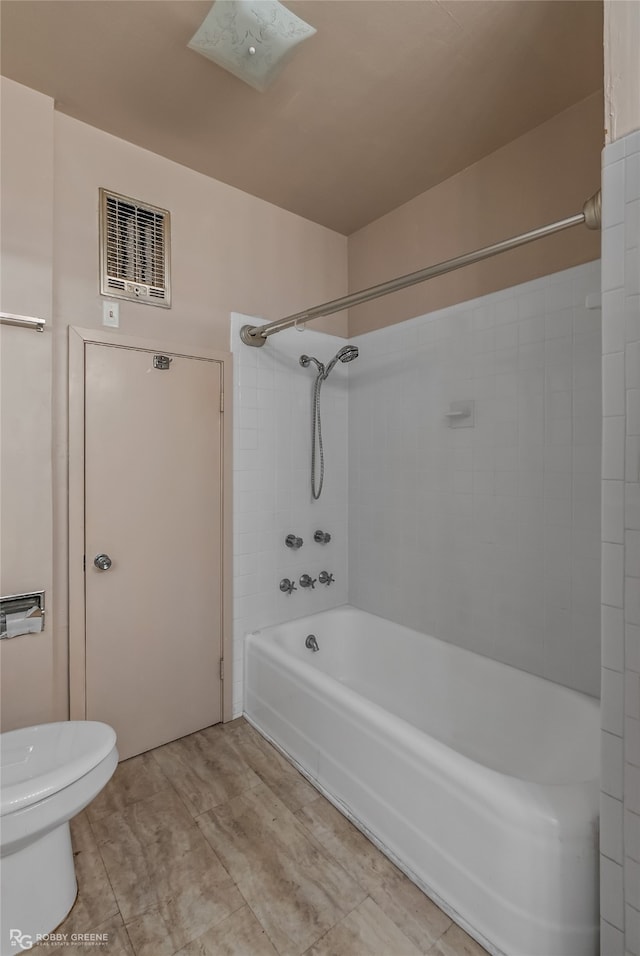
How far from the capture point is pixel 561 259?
180cm

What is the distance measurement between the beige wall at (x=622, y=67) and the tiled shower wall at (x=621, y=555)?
0.05 m

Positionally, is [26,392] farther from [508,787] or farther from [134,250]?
[508,787]

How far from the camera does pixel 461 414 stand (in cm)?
211

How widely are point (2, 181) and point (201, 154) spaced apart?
83cm

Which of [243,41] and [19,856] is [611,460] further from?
[19,856]

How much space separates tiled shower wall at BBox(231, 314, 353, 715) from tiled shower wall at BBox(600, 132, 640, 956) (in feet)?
5.40

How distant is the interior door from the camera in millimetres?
1905

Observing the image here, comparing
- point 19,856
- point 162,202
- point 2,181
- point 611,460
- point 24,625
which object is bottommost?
point 19,856

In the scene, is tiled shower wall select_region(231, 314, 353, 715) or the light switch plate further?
tiled shower wall select_region(231, 314, 353, 715)

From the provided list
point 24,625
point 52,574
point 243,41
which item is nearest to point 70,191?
point 243,41

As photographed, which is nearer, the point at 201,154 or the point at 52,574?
the point at 52,574

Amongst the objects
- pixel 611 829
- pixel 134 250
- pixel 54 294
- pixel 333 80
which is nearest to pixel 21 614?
pixel 54 294

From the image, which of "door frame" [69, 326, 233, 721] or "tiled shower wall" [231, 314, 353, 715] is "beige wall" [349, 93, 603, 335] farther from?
"door frame" [69, 326, 233, 721]

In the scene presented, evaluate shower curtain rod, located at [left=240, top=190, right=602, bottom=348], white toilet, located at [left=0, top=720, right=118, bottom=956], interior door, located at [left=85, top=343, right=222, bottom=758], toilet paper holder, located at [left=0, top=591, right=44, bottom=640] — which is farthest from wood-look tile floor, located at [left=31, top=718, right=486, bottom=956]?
shower curtain rod, located at [left=240, top=190, right=602, bottom=348]
